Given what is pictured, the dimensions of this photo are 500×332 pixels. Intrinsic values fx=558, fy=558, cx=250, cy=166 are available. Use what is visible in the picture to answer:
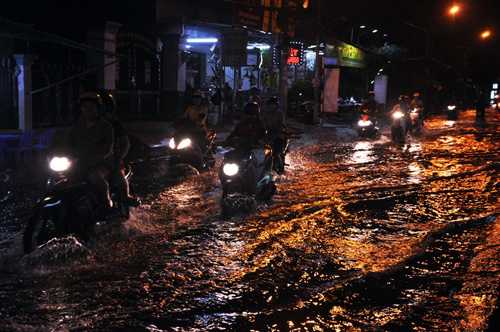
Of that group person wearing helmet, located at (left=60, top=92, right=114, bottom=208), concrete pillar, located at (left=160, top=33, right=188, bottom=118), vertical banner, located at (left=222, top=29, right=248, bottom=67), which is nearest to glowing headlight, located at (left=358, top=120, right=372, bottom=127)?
vertical banner, located at (left=222, top=29, right=248, bottom=67)

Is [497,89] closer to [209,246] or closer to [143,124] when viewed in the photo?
[143,124]

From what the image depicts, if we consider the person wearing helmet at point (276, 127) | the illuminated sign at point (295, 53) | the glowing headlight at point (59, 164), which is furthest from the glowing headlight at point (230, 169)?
the illuminated sign at point (295, 53)

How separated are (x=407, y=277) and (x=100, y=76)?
14.8 m

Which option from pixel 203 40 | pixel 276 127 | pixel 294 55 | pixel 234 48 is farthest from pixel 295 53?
pixel 276 127

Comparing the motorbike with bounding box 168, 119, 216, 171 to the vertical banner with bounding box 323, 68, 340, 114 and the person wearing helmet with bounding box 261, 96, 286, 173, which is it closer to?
the person wearing helmet with bounding box 261, 96, 286, 173

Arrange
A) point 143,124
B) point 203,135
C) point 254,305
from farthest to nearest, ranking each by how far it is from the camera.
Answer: point 143,124 → point 203,135 → point 254,305

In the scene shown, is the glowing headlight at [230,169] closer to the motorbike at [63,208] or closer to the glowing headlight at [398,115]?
the motorbike at [63,208]

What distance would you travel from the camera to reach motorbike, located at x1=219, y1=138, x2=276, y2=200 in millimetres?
8250

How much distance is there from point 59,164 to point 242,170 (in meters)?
2.93

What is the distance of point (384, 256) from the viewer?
19.8 feet

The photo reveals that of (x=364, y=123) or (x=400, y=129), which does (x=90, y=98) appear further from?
(x=364, y=123)

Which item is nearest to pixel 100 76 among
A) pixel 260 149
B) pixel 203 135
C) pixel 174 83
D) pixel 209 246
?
pixel 174 83

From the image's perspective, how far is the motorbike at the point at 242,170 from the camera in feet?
27.1

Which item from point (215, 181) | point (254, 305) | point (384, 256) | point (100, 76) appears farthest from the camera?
point (100, 76)
